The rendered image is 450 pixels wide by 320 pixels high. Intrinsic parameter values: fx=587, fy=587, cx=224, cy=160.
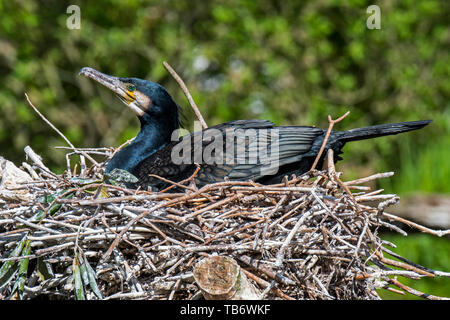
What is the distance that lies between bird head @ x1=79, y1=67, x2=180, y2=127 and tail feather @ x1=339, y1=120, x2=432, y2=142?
125 centimetres

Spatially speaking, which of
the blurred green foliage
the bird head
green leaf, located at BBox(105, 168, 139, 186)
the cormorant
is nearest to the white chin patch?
the bird head

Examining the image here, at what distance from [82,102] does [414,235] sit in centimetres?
500

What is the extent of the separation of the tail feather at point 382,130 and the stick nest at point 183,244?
792 millimetres

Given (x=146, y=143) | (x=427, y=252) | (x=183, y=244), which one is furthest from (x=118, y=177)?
(x=427, y=252)

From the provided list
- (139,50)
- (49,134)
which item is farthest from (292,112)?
(49,134)

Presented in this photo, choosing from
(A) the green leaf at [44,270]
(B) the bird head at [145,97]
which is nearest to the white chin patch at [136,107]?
(B) the bird head at [145,97]

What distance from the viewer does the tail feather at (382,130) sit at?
11.6ft

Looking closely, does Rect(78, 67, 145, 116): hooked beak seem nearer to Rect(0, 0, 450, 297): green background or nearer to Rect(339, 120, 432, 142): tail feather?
Rect(339, 120, 432, 142): tail feather

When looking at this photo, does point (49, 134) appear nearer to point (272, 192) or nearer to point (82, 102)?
point (82, 102)

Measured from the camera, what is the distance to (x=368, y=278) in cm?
284

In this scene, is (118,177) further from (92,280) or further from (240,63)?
(240,63)

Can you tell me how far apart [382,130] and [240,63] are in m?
4.73

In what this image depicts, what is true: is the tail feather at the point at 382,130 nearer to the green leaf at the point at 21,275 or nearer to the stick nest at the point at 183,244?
the stick nest at the point at 183,244

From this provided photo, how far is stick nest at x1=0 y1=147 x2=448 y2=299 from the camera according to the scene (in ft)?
8.59
